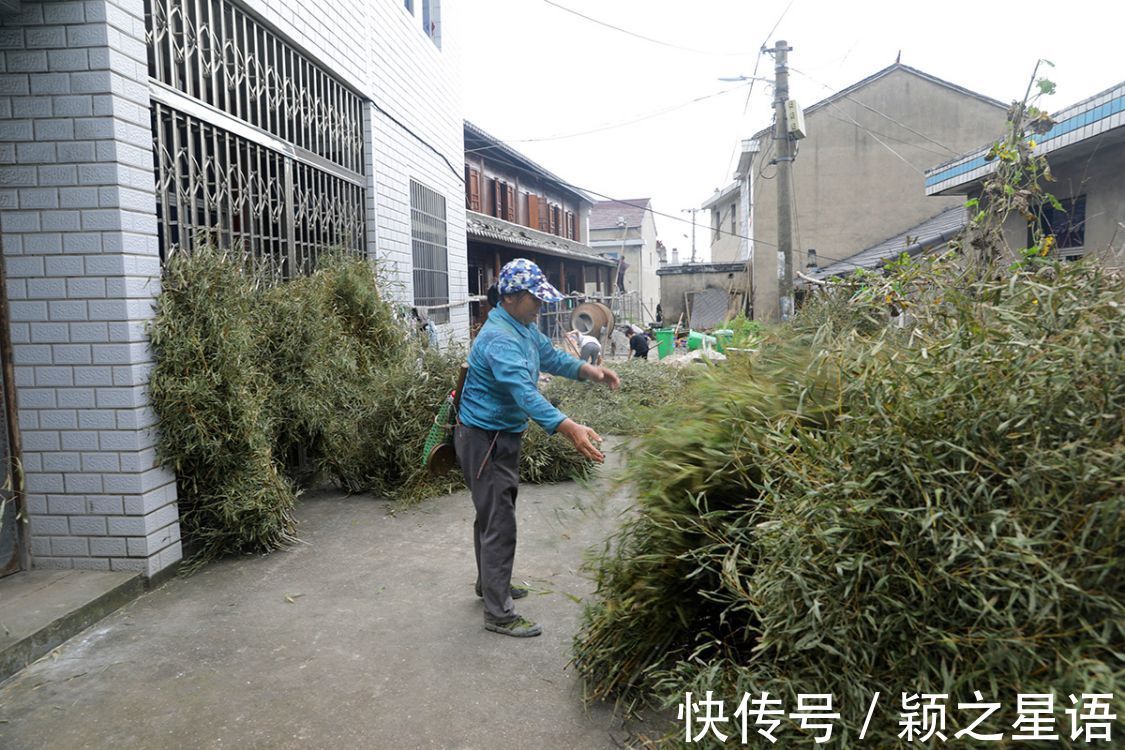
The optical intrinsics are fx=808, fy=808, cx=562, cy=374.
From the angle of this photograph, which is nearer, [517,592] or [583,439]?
[583,439]

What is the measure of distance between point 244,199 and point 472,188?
14.2m

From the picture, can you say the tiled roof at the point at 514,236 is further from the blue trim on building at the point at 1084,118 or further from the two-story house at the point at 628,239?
the two-story house at the point at 628,239

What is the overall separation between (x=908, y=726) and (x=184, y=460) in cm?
376

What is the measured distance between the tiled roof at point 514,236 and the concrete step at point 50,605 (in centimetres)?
1026

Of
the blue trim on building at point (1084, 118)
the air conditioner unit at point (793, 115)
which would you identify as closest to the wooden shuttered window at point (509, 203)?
the air conditioner unit at point (793, 115)

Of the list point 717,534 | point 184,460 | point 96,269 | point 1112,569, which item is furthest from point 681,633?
point 96,269

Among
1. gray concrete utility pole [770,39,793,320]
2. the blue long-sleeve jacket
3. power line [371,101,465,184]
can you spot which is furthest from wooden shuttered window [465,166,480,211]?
the blue long-sleeve jacket

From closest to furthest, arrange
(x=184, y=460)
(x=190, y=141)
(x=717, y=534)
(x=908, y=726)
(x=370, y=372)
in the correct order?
(x=908, y=726)
(x=717, y=534)
(x=184, y=460)
(x=190, y=141)
(x=370, y=372)

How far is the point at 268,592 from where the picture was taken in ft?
13.7

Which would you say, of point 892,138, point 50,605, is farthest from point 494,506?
point 892,138

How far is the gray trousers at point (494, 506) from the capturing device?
12.2 ft

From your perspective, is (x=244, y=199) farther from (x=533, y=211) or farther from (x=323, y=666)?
(x=533, y=211)

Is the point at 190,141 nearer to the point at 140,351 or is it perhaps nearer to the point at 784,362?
the point at 140,351

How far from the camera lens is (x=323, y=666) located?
336cm
